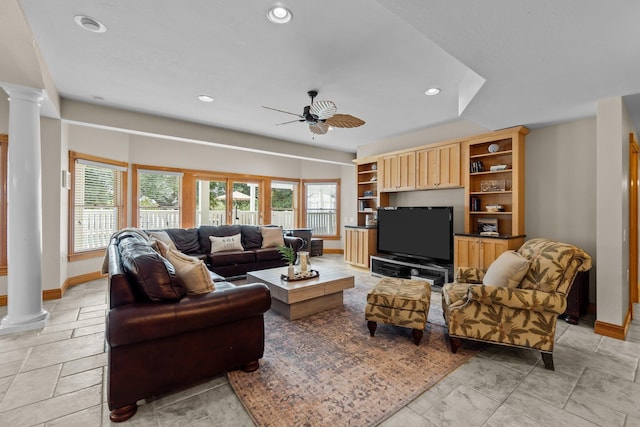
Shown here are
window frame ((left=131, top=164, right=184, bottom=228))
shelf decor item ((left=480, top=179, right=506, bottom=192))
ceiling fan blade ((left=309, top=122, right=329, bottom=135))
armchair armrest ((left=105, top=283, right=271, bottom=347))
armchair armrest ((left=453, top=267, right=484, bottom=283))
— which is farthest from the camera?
window frame ((left=131, top=164, right=184, bottom=228))

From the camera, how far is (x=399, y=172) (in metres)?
5.44

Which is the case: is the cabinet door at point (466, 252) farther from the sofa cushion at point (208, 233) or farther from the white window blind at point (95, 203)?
the white window blind at point (95, 203)

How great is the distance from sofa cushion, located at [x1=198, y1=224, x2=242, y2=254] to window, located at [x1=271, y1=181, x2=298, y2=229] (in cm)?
214

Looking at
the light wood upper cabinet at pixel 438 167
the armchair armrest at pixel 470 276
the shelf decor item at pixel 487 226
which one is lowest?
the armchair armrest at pixel 470 276

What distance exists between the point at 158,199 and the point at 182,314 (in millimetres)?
5033

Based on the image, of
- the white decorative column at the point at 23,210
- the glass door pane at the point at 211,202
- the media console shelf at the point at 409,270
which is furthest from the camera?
the glass door pane at the point at 211,202

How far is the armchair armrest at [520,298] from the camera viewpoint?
2.23 meters

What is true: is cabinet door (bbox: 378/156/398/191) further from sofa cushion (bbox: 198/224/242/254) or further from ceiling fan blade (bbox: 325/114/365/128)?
sofa cushion (bbox: 198/224/242/254)

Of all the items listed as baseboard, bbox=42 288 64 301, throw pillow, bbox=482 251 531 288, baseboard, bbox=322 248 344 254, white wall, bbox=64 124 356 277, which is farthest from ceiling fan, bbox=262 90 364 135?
baseboard, bbox=322 248 344 254

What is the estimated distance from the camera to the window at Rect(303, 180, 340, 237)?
26.9 ft

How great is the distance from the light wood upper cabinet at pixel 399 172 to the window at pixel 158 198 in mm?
4456

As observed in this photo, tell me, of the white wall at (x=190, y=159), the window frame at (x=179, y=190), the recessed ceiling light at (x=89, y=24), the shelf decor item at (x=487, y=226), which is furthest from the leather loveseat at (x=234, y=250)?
the recessed ceiling light at (x=89, y=24)

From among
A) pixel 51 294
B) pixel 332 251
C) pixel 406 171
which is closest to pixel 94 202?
pixel 51 294

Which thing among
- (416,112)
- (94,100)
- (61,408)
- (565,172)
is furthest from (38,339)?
(565,172)
